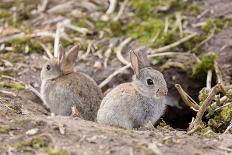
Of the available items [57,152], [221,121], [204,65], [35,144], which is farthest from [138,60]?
[57,152]

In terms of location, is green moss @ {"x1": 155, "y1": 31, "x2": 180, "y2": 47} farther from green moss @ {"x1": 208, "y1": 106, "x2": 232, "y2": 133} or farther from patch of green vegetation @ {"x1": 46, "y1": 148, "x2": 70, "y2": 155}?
patch of green vegetation @ {"x1": 46, "y1": 148, "x2": 70, "y2": 155}

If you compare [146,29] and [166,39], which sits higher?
[146,29]

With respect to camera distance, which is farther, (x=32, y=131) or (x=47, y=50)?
(x=47, y=50)

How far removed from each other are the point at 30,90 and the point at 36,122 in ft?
9.49

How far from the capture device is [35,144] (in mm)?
5242

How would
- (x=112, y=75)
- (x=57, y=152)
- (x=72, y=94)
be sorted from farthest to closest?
1. (x=112, y=75)
2. (x=72, y=94)
3. (x=57, y=152)

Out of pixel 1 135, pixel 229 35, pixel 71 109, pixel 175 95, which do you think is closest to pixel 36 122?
pixel 1 135

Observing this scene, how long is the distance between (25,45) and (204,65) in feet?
9.46

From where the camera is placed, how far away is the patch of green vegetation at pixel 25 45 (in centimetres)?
960

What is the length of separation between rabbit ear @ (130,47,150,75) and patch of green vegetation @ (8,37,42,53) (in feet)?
9.18

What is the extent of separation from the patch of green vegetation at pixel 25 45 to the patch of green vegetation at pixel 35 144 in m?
4.41

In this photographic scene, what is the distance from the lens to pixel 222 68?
8750 mm

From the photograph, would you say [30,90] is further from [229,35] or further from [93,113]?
[229,35]

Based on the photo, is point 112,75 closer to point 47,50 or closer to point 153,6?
point 47,50
